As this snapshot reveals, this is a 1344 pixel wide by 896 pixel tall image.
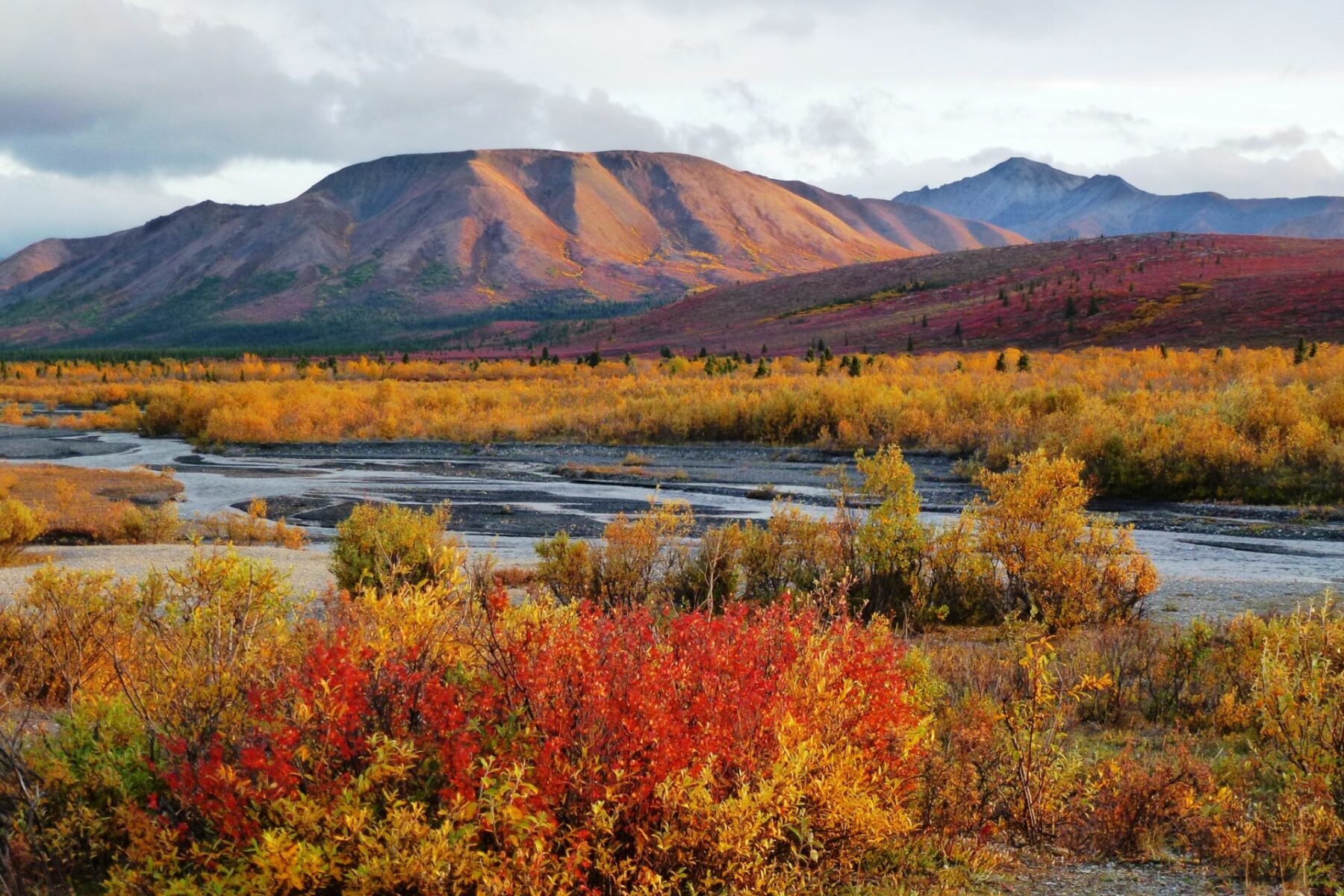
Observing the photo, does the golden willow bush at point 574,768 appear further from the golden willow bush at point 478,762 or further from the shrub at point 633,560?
the shrub at point 633,560

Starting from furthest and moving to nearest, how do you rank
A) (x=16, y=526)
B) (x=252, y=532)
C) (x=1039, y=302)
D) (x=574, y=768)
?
1. (x=1039, y=302)
2. (x=252, y=532)
3. (x=16, y=526)
4. (x=574, y=768)

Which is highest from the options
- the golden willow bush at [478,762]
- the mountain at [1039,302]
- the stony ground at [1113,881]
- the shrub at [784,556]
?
the mountain at [1039,302]

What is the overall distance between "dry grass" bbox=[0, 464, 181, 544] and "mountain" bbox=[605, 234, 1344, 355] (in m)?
48.5

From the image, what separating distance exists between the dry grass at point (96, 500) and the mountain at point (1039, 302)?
4852 centimetres

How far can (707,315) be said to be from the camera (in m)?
99.6

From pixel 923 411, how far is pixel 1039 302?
127ft

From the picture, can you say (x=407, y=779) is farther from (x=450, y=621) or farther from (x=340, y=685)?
(x=450, y=621)

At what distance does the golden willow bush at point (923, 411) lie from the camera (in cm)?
2309

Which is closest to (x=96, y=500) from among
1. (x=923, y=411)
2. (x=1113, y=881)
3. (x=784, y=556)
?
(x=784, y=556)

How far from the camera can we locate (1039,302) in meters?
67.9

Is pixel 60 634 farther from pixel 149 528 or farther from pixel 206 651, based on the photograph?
pixel 149 528

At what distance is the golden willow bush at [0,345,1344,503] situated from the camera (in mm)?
23094

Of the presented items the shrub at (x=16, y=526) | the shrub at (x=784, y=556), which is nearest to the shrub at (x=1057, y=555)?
the shrub at (x=784, y=556)

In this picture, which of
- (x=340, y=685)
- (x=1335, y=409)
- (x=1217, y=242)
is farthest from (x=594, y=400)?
(x=1217, y=242)
